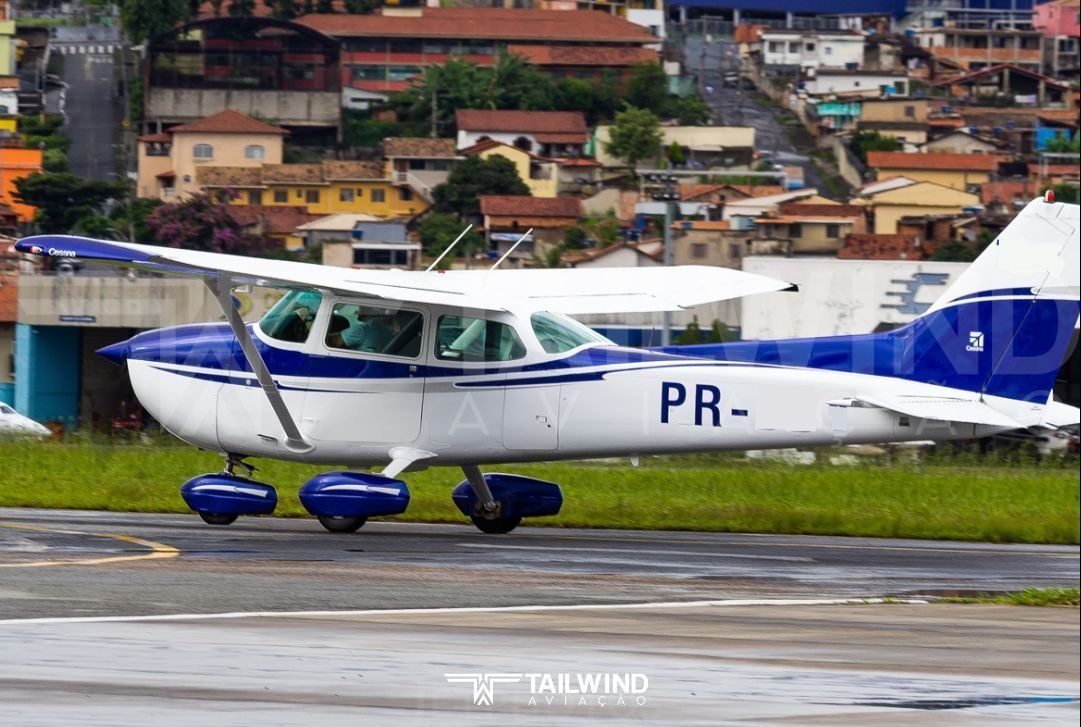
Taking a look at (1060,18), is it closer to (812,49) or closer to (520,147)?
(812,49)

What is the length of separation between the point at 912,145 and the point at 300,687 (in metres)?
99.7

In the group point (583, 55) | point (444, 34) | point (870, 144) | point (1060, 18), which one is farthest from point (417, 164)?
point (1060, 18)

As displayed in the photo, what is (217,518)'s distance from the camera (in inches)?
559

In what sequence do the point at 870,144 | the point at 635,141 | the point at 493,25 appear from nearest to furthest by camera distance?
the point at 635,141 < the point at 870,144 < the point at 493,25

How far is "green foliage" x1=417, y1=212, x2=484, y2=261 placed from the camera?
2731 inches

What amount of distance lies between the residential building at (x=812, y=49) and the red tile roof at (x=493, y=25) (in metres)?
9.41

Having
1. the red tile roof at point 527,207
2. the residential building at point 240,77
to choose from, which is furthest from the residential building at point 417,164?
the residential building at point 240,77

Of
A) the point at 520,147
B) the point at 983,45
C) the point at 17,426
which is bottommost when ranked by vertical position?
the point at 17,426

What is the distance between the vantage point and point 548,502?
15.0m

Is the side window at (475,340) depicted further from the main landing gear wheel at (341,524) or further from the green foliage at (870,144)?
the green foliage at (870,144)

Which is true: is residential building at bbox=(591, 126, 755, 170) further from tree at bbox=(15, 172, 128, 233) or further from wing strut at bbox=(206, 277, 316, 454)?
wing strut at bbox=(206, 277, 316, 454)

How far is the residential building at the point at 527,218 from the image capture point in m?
75.2

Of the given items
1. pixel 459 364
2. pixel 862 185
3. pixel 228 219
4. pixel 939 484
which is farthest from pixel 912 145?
pixel 459 364

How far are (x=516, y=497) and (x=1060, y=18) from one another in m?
152
